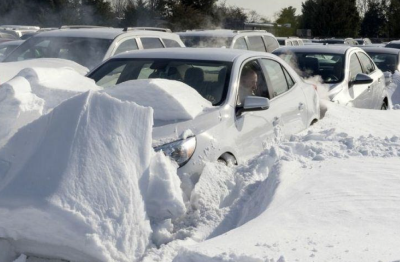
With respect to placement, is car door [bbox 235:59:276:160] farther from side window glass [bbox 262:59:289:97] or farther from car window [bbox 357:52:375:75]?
car window [bbox 357:52:375:75]

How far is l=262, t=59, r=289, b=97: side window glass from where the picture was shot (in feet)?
23.6

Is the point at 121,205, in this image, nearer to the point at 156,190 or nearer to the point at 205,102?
the point at 156,190

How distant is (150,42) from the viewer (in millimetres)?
11359

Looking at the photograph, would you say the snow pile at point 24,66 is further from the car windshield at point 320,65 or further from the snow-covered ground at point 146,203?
the car windshield at point 320,65

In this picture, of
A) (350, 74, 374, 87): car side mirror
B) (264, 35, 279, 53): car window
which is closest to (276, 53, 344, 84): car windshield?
(350, 74, 374, 87): car side mirror

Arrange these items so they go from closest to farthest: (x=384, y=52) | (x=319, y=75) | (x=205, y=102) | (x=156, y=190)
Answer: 1. (x=156, y=190)
2. (x=205, y=102)
3. (x=319, y=75)
4. (x=384, y=52)

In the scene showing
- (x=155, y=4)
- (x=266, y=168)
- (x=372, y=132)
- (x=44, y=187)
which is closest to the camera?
(x=44, y=187)

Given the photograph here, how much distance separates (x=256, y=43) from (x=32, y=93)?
1089 centimetres

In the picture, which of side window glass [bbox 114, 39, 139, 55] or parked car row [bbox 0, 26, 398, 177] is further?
side window glass [bbox 114, 39, 139, 55]

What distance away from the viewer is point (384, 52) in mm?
16312

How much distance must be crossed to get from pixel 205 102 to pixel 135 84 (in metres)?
0.68

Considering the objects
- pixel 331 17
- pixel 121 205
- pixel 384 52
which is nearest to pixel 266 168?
pixel 121 205

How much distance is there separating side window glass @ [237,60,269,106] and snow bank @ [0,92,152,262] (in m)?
2.18

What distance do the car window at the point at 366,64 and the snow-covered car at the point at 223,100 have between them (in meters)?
4.16
